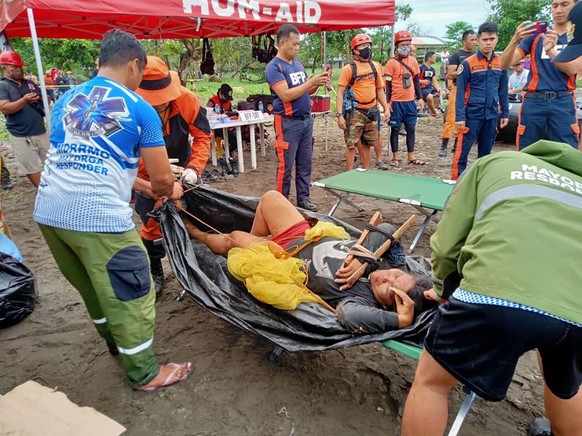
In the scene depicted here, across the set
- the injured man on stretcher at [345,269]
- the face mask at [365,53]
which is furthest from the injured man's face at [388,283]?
the face mask at [365,53]

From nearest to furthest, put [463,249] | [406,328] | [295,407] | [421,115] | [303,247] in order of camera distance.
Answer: [463,249] < [406,328] < [295,407] < [303,247] < [421,115]

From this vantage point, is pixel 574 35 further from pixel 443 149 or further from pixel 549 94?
pixel 443 149

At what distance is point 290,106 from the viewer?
4.31m

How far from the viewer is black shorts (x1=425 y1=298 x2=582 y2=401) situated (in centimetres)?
117

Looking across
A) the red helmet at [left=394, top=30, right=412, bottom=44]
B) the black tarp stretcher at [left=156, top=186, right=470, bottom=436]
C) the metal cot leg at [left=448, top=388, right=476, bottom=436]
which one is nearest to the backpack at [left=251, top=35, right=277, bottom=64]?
the red helmet at [left=394, top=30, right=412, bottom=44]

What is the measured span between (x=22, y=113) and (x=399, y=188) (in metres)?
4.53

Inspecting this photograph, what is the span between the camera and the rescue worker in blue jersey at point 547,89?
3.49 meters

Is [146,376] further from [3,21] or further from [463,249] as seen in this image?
[3,21]

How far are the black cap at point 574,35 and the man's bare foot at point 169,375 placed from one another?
8.77 ft

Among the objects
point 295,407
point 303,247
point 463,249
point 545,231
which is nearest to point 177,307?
point 303,247

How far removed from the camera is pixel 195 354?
246cm

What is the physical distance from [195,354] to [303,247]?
92cm

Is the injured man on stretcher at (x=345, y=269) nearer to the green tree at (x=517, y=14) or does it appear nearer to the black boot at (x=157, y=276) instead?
the black boot at (x=157, y=276)

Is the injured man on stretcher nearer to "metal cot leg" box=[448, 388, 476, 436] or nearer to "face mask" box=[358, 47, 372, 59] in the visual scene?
"metal cot leg" box=[448, 388, 476, 436]
